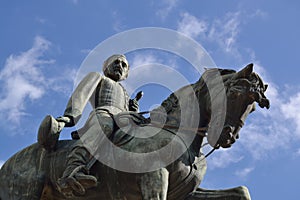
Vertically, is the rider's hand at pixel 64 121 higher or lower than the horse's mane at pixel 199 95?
lower

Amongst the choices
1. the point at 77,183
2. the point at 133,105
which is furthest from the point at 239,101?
the point at 77,183

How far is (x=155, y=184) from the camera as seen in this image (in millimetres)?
9789

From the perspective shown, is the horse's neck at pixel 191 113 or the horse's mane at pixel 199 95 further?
the horse's mane at pixel 199 95

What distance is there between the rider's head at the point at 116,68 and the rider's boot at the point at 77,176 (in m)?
2.33

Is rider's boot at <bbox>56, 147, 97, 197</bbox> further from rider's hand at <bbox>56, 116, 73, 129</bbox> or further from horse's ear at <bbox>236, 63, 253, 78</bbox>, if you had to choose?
horse's ear at <bbox>236, 63, 253, 78</bbox>

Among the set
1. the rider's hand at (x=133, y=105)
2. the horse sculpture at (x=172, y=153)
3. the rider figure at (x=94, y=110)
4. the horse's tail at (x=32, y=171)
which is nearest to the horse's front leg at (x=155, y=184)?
the horse sculpture at (x=172, y=153)

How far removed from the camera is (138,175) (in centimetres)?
1002

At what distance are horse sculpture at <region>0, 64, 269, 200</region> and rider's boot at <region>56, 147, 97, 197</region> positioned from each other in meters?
A: 0.21

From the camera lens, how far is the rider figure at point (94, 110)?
9.90m

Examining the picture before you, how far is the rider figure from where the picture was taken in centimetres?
990

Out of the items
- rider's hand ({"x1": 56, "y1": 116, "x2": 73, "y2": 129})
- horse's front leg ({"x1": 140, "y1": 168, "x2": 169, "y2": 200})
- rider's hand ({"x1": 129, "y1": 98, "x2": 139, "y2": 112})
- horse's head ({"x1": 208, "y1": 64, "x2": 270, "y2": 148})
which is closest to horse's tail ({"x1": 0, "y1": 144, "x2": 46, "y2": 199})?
rider's hand ({"x1": 56, "y1": 116, "x2": 73, "y2": 129})

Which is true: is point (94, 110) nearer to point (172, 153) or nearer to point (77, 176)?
point (77, 176)

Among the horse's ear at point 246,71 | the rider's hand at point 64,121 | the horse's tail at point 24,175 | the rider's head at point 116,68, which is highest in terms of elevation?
the rider's head at point 116,68

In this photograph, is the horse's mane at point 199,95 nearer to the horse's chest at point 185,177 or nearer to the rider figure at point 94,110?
the horse's chest at point 185,177
